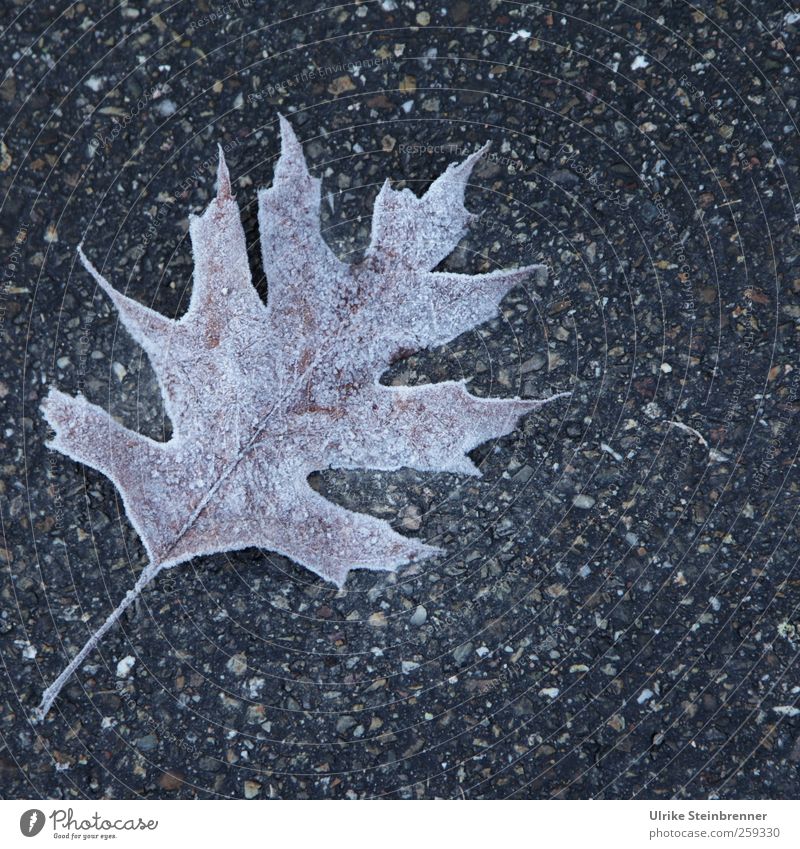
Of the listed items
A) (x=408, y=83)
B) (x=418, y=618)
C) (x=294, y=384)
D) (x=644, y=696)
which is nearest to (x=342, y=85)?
(x=408, y=83)

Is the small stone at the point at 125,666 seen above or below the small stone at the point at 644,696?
above

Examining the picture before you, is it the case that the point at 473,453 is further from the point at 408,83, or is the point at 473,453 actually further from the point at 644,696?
the point at 408,83

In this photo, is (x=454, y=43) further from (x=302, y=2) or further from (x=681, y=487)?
(x=681, y=487)

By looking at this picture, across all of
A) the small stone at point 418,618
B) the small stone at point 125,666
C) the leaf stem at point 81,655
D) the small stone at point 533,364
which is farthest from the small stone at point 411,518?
the small stone at point 125,666

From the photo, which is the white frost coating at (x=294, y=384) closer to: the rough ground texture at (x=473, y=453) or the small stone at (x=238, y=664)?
the rough ground texture at (x=473, y=453)

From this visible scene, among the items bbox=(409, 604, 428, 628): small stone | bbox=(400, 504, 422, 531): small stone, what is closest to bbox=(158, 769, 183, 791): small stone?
bbox=(409, 604, 428, 628): small stone
